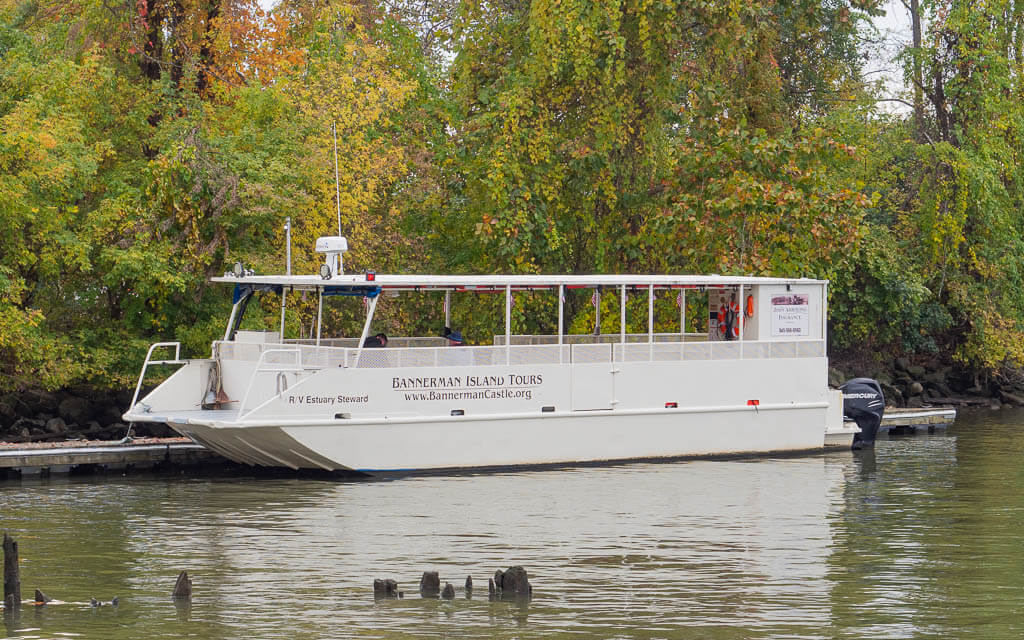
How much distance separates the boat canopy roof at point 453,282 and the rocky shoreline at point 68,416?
547 cm

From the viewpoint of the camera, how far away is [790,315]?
25219mm

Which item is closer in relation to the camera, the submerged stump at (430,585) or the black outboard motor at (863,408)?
the submerged stump at (430,585)

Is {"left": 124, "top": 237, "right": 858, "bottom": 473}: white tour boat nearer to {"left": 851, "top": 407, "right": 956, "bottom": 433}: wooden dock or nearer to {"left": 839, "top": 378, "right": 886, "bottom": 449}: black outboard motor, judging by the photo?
{"left": 839, "top": 378, "right": 886, "bottom": 449}: black outboard motor

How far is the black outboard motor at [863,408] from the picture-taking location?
26703 millimetres

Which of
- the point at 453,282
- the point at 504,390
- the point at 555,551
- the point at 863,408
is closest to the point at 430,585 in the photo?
the point at 555,551

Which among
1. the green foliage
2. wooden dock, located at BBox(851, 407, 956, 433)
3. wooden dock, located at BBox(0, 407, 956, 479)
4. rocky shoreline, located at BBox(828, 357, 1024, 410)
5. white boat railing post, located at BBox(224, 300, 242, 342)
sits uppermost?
the green foliage

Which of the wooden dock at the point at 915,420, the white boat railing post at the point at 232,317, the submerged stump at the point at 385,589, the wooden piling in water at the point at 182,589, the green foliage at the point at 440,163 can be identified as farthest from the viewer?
the wooden dock at the point at 915,420

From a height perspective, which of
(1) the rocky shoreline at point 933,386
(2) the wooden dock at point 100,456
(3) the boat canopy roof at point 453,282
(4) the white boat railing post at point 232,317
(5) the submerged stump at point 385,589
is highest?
(3) the boat canopy roof at point 453,282

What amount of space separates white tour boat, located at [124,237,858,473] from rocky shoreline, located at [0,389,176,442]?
→ 4.63 m

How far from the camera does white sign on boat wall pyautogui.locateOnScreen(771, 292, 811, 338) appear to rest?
25.1 metres

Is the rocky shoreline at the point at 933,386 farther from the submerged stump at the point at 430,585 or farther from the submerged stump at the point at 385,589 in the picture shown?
the submerged stump at the point at 385,589

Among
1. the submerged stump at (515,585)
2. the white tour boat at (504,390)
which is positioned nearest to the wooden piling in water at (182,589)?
the submerged stump at (515,585)

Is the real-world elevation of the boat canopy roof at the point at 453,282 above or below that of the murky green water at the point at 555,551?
above

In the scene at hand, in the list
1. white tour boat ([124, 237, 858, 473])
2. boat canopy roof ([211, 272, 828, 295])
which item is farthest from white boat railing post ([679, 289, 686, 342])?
boat canopy roof ([211, 272, 828, 295])
